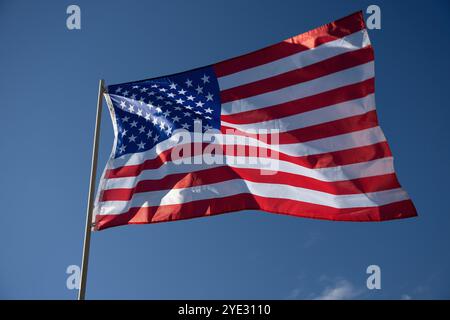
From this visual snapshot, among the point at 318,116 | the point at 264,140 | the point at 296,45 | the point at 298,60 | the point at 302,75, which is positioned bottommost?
the point at 264,140

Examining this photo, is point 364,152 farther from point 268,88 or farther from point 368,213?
point 268,88

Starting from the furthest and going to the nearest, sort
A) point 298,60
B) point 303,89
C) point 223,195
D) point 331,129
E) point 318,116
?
1. point 298,60
2. point 303,89
3. point 318,116
4. point 331,129
5. point 223,195

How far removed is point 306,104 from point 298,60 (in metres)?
0.95

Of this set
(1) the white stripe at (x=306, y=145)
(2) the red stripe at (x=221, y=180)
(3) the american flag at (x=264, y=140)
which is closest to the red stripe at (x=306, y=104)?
(3) the american flag at (x=264, y=140)

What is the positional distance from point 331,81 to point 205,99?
8.55 feet

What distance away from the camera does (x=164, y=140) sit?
9.98 metres

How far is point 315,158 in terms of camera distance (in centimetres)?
917

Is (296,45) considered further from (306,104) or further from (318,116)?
(318,116)

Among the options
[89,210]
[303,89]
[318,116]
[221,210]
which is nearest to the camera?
[89,210]

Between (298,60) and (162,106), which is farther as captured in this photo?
(162,106)

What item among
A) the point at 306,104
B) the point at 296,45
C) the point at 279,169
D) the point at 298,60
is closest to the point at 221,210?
the point at 279,169
